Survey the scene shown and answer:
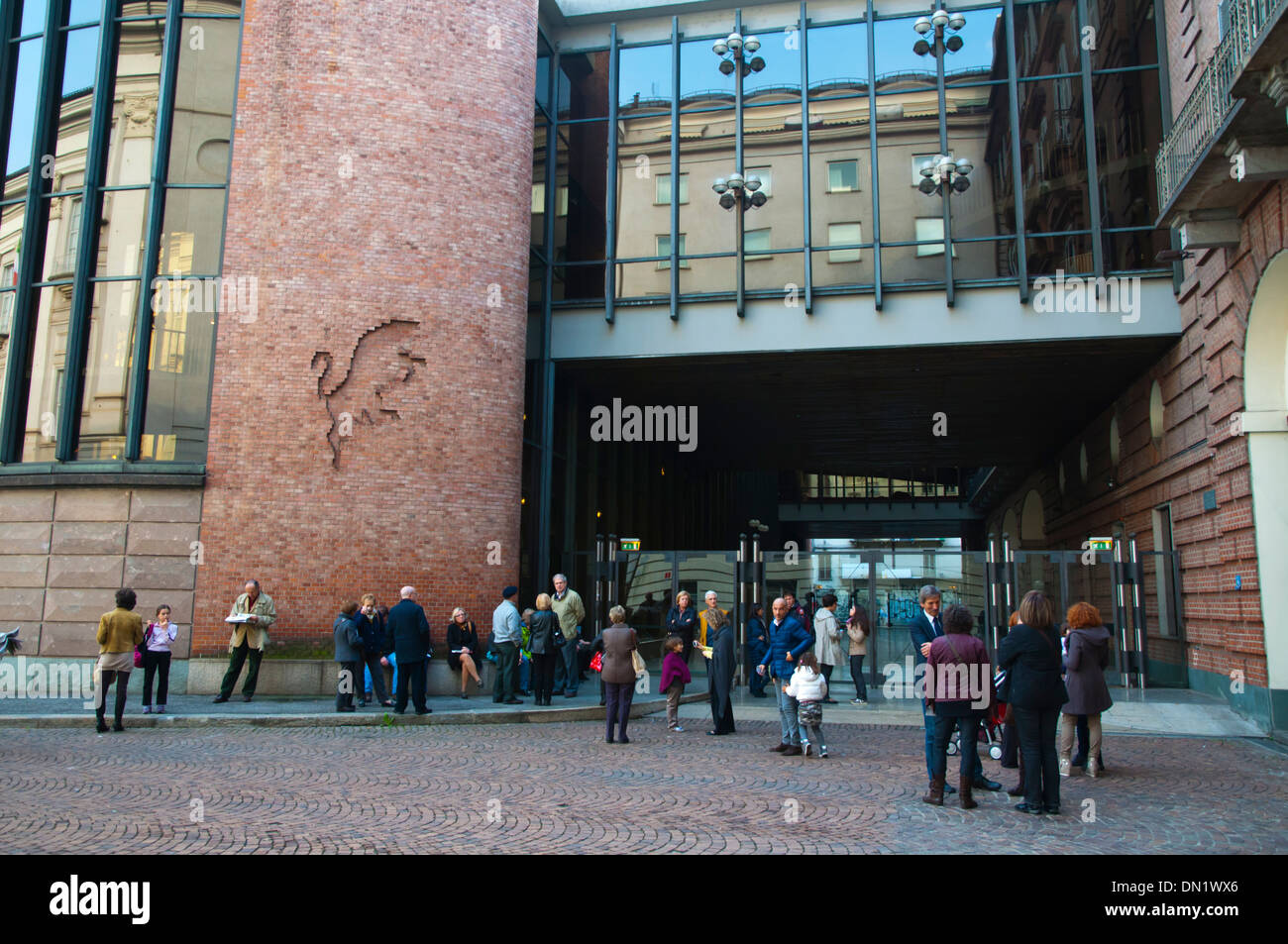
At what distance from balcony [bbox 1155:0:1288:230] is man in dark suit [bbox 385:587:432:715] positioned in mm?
11081

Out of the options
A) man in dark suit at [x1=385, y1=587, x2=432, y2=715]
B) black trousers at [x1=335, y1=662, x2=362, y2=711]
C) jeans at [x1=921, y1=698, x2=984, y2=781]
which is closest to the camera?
jeans at [x1=921, y1=698, x2=984, y2=781]

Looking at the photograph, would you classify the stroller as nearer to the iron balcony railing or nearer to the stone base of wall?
the iron balcony railing

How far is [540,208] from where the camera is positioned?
20500 mm

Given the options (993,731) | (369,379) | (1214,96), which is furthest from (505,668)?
(1214,96)

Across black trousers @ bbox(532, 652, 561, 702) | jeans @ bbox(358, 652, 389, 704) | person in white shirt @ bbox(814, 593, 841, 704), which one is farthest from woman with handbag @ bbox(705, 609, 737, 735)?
jeans @ bbox(358, 652, 389, 704)

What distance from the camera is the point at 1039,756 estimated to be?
304 inches

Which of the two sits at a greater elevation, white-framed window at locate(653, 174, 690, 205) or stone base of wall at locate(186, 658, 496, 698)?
white-framed window at locate(653, 174, 690, 205)

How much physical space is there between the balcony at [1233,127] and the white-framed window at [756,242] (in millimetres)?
7320

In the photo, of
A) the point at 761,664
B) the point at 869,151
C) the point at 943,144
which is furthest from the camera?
the point at 869,151

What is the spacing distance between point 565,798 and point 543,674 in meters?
6.35

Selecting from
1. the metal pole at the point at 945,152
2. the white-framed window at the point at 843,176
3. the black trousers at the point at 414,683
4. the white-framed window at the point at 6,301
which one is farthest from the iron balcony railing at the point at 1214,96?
the white-framed window at the point at 6,301

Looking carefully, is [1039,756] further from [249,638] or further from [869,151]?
[869,151]

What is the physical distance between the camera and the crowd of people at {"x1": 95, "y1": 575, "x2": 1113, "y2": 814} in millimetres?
7824

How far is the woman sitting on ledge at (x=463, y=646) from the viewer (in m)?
14.9
